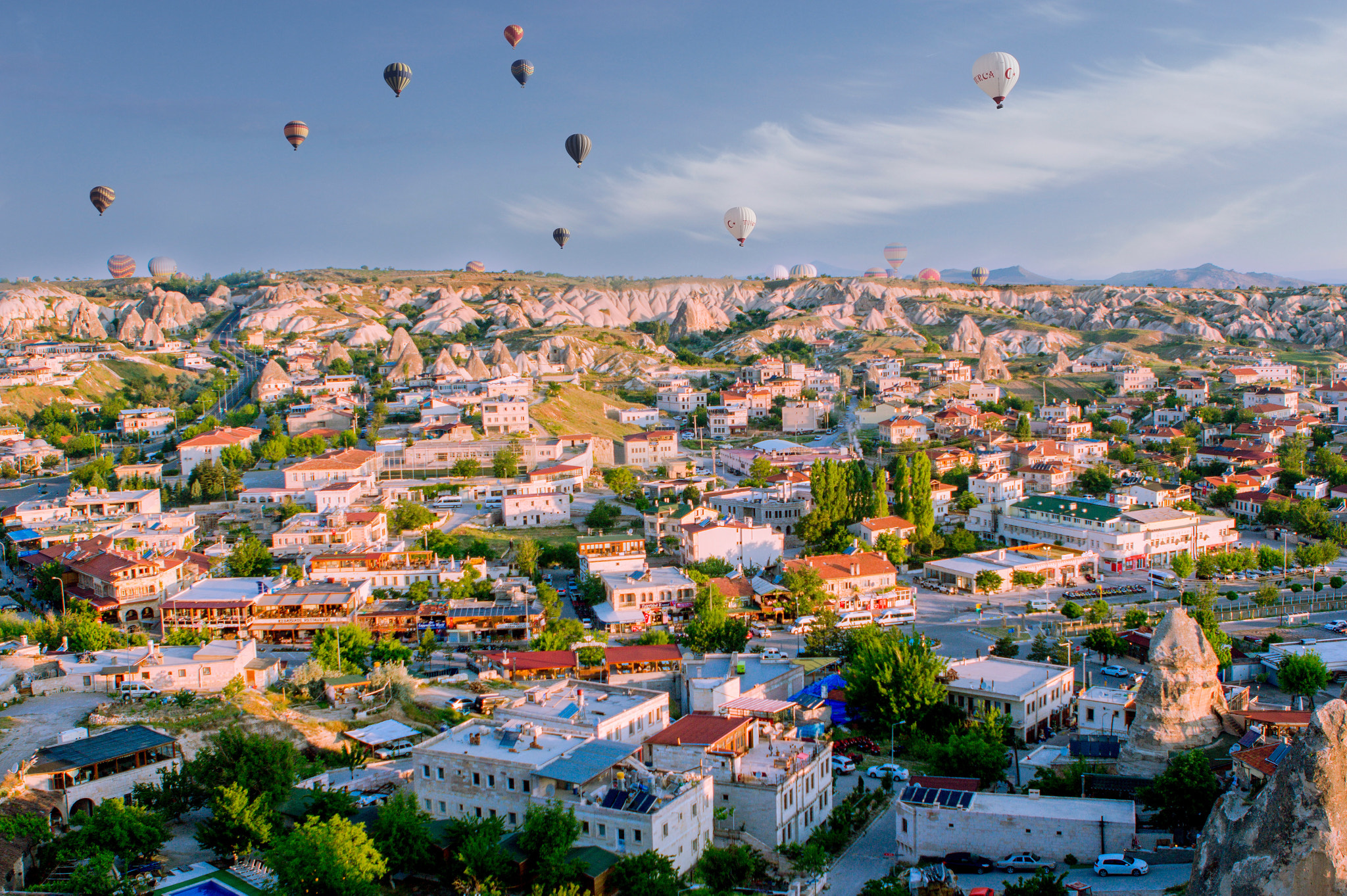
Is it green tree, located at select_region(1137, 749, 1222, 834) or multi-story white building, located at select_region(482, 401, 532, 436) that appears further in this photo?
multi-story white building, located at select_region(482, 401, 532, 436)

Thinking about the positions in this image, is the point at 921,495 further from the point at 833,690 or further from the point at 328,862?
the point at 328,862

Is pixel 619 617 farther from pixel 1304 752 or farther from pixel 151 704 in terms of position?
pixel 1304 752

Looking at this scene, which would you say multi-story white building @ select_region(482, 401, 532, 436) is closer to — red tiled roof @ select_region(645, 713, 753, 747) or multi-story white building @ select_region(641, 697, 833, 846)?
red tiled roof @ select_region(645, 713, 753, 747)

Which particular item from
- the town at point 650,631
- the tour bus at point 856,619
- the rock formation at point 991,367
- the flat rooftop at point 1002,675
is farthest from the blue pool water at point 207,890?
the rock formation at point 991,367

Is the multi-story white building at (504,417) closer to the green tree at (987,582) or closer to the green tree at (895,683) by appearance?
the green tree at (987,582)

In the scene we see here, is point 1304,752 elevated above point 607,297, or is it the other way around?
point 607,297

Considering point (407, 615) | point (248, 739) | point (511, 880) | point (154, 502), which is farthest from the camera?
point (154, 502)

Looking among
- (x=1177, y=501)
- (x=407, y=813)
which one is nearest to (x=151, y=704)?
(x=407, y=813)

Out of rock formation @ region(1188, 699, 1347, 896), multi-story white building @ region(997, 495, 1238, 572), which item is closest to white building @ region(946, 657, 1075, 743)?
rock formation @ region(1188, 699, 1347, 896)

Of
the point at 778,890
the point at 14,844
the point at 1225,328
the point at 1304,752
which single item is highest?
the point at 1225,328
